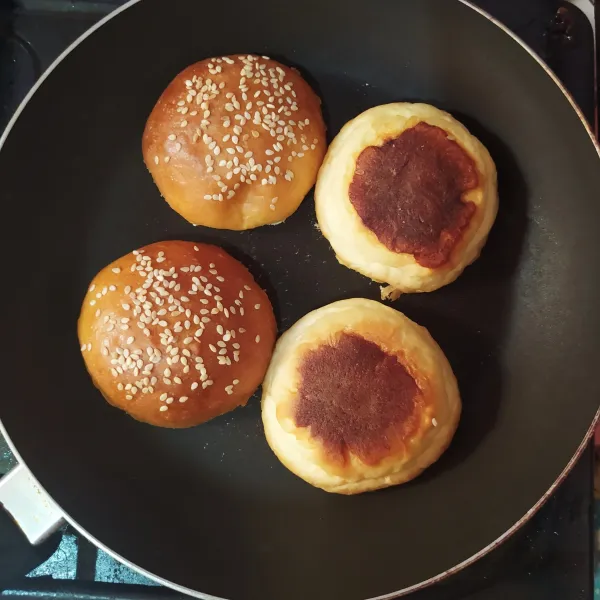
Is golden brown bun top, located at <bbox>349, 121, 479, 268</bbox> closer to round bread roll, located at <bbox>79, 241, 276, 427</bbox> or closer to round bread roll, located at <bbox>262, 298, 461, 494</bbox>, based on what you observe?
round bread roll, located at <bbox>262, 298, 461, 494</bbox>

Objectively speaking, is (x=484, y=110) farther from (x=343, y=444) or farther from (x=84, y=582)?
(x=84, y=582)

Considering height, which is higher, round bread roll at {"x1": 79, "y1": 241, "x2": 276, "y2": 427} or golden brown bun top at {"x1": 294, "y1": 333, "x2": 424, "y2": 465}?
golden brown bun top at {"x1": 294, "y1": 333, "x2": 424, "y2": 465}

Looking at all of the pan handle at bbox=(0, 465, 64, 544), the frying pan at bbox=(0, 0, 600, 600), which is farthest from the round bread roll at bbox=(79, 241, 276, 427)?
the pan handle at bbox=(0, 465, 64, 544)

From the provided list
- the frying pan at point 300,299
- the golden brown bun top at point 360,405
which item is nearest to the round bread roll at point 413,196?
the frying pan at point 300,299

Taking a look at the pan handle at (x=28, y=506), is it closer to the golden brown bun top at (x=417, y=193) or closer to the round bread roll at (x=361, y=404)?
the round bread roll at (x=361, y=404)

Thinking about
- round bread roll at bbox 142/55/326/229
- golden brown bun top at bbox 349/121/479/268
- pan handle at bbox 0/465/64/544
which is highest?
golden brown bun top at bbox 349/121/479/268

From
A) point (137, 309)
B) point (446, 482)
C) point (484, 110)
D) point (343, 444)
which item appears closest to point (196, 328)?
point (137, 309)

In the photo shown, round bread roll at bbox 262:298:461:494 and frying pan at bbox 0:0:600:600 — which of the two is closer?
round bread roll at bbox 262:298:461:494
